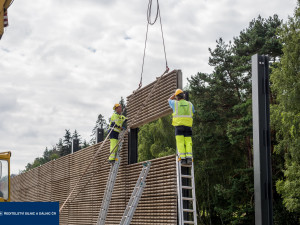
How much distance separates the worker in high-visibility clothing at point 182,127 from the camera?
30.2 ft

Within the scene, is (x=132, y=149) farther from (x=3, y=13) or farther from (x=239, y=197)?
(x=239, y=197)

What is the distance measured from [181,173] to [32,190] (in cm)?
1384

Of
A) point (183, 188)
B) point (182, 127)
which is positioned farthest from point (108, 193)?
point (182, 127)

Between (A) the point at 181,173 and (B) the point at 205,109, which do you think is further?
(B) the point at 205,109

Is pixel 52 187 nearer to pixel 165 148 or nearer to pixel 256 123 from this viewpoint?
pixel 256 123

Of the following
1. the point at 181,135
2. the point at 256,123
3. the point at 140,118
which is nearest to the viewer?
the point at 256,123

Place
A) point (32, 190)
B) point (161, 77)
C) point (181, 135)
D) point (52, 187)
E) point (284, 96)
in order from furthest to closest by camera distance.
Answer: point (284, 96)
point (32, 190)
point (52, 187)
point (161, 77)
point (181, 135)

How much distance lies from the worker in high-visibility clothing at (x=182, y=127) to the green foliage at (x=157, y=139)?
23577 millimetres

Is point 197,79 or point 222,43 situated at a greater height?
point 222,43

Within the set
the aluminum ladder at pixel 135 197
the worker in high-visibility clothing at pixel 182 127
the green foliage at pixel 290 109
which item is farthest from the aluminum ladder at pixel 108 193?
the green foliage at pixel 290 109

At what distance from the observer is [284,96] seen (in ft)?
80.6

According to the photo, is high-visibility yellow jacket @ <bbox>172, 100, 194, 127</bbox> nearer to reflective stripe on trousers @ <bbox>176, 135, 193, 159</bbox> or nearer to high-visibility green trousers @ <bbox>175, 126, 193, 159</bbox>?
high-visibility green trousers @ <bbox>175, 126, 193, 159</bbox>

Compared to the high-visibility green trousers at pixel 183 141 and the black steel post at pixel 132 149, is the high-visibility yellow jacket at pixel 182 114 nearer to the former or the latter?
the high-visibility green trousers at pixel 183 141

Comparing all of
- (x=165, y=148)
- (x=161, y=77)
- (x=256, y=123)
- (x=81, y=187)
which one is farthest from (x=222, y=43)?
(x=256, y=123)
